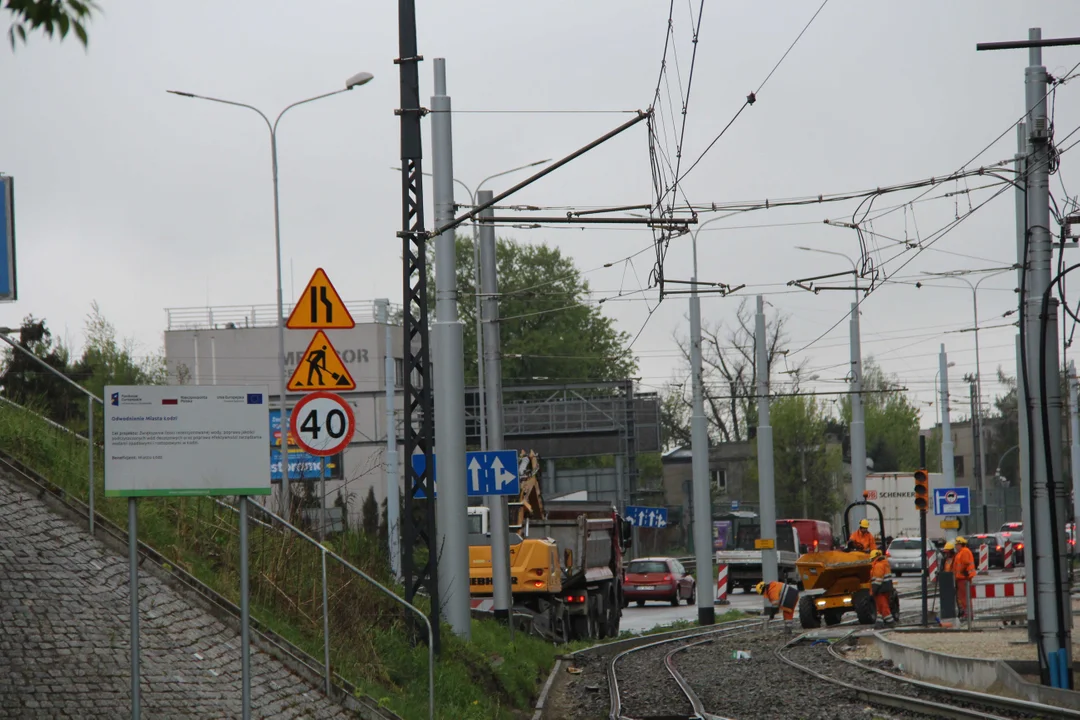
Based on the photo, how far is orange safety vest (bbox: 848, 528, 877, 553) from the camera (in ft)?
97.1

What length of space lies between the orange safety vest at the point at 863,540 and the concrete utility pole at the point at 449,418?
13326 mm

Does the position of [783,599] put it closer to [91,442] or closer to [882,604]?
[882,604]

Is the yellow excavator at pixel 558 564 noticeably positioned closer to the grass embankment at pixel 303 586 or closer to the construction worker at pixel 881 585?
the construction worker at pixel 881 585

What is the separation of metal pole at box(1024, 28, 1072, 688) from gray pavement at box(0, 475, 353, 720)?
9160 mm

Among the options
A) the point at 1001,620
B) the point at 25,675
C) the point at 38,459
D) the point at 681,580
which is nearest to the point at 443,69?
the point at 38,459

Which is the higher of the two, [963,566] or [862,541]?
[862,541]

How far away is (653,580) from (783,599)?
734 inches

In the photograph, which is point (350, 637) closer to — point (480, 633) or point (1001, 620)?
point (480, 633)

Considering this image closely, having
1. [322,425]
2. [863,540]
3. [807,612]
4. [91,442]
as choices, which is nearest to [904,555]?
[863,540]

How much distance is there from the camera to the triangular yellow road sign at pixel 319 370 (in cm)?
1447

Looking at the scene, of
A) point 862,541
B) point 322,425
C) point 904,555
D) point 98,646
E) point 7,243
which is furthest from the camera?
point 904,555

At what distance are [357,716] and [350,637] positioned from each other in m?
2.09

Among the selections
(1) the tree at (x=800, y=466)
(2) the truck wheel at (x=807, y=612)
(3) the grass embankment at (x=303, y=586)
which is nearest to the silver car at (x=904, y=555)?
(1) the tree at (x=800, y=466)

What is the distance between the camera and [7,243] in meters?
15.5
